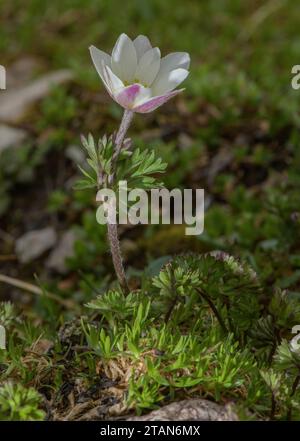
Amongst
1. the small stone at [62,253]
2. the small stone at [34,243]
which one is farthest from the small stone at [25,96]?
the small stone at [62,253]

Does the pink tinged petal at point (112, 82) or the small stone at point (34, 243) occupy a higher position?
the pink tinged petal at point (112, 82)

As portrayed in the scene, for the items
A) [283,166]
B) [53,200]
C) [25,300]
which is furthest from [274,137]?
[25,300]

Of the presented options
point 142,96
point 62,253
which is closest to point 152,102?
point 142,96

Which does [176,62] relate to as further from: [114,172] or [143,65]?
[114,172]

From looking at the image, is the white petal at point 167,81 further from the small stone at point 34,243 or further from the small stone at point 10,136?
the small stone at point 10,136

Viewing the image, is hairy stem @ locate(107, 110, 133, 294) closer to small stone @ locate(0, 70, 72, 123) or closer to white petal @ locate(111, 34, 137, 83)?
white petal @ locate(111, 34, 137, 83)

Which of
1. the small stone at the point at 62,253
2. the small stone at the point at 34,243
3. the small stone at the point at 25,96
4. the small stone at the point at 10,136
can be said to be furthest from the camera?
the small stone at the point at 25,96
